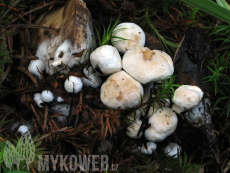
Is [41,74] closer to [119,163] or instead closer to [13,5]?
[13,5]

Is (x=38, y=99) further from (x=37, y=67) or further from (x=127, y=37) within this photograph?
(x=127, y=37)

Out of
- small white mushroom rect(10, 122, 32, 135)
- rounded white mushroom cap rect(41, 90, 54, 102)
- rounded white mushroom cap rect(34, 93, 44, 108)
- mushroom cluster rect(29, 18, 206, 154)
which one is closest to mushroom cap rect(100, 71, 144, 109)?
mushroom cluster rect(29, 18, 206, 154)

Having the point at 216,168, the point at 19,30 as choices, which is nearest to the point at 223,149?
the point at 216,168

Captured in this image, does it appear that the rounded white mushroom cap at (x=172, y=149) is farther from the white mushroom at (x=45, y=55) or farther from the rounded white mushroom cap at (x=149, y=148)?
the white mushroom at (x=45, y=55)

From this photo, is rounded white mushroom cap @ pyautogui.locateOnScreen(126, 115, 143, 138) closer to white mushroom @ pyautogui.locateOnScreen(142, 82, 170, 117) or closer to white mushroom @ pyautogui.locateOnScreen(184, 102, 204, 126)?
white mushroom @ pyautogui.locateOnScreen(142, 82, 170, 117)

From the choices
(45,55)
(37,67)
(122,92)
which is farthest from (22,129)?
(122,92)

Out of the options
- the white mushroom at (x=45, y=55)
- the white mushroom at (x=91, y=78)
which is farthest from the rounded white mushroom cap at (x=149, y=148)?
the white mushroom at (x=45, y=55)

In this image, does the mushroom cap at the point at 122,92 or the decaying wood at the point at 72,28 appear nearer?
the mushroom cap at the point at 122,92
